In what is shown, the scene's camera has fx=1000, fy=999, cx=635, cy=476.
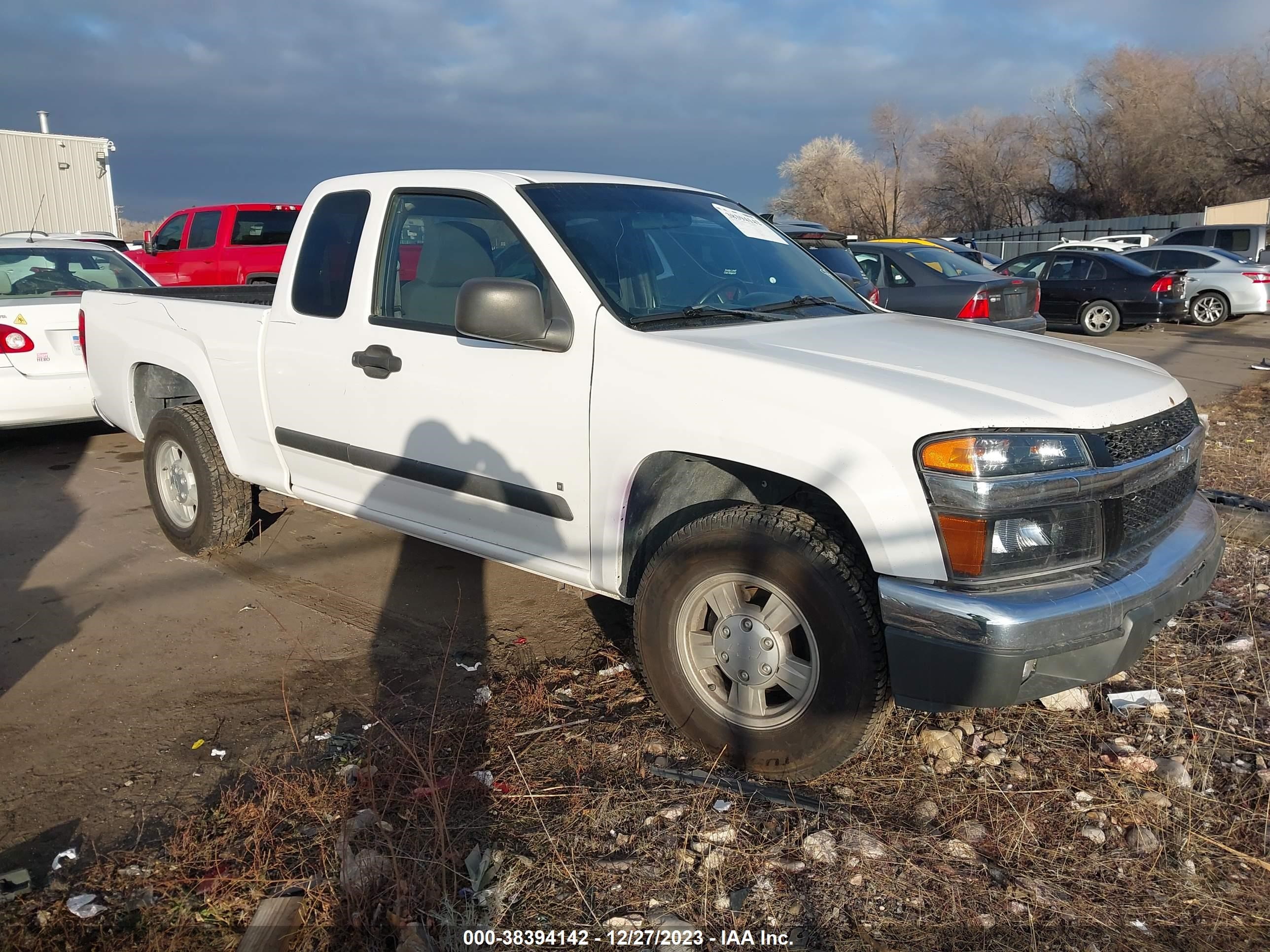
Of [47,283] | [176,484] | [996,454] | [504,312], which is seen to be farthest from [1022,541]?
[47,283]

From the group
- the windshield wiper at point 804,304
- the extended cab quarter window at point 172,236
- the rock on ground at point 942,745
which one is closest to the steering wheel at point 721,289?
the windshield wiper at point 804,304

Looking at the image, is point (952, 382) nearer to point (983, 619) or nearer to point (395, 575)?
point (983, 619)

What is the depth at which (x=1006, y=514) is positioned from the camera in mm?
2641

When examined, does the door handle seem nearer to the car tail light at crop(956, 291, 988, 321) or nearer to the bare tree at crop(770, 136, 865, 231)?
the car tail light at crop(956, 291, 988, 321)

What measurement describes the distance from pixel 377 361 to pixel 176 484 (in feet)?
6.84

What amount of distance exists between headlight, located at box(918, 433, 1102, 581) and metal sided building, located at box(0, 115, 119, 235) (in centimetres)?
2458

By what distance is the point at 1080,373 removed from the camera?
3.16 m

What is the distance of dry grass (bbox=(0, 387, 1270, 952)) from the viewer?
2.50m

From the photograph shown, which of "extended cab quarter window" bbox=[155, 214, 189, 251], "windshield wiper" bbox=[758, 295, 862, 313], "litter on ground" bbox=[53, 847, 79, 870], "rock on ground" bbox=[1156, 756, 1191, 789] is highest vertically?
"extended cab quarter window" bbox=[155, 214, 189, 251]

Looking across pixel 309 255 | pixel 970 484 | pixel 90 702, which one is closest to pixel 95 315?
pixel 309 255

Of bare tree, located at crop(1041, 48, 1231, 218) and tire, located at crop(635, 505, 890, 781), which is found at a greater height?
bare tree, located at crop(1041, 48, 1231, 218)

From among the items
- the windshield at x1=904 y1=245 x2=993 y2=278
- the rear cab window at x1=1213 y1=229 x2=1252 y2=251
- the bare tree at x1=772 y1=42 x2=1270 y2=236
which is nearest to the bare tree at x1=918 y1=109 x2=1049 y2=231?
the bare tree at x1=772 y1=42 x2=1270 y2=236

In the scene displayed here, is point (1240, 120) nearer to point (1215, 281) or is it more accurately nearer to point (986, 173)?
point (986, 173)

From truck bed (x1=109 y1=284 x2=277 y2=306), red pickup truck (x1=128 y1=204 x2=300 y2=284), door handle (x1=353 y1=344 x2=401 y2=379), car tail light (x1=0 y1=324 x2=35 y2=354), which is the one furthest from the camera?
red pickup truck (x1=128 y1=204 x2=300 y2=284)
